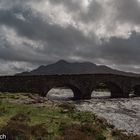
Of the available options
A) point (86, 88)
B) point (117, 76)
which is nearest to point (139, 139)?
point (86, 88)

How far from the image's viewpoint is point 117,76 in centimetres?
7962

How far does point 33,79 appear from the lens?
6109 cm

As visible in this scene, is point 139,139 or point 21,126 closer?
point 21,126

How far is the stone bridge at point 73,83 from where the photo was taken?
58.5 metres

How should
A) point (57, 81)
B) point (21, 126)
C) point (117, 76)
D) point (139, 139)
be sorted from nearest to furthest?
1. point (21, 126)
2. point (139, 139)
3. point (57, 81)
4. point (117, 76)

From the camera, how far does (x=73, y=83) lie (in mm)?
69312

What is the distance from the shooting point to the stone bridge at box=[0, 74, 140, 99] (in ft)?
192

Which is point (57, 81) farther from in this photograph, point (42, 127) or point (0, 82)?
point (42, 127)

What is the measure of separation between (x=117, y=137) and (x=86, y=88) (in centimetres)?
4968

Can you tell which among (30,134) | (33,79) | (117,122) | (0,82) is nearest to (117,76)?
(33,79)

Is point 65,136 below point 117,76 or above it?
below

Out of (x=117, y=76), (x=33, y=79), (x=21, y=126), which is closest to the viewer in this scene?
(x=21, y=126)

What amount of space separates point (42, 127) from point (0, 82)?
3698cm

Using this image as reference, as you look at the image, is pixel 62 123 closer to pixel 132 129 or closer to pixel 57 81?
pixel 132 129
